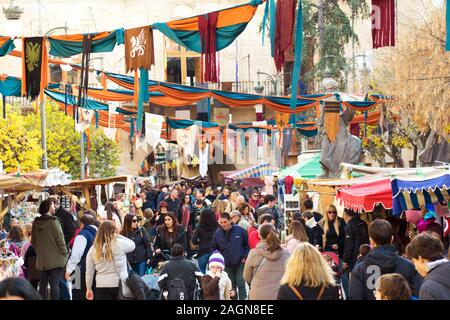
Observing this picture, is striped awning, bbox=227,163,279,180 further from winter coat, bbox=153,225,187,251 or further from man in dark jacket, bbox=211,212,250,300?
man in dark jacket, bbox=211,212,250,300

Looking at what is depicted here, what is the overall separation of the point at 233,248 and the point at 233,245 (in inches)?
A: 1.9

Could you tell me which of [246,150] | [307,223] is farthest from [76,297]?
[246,150]

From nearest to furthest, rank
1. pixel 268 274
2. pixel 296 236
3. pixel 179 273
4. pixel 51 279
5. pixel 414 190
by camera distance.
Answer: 1. pixel 268 274
2. pixel 179 273
3. pixel 296 236
4. pixel 414 190
5. pixel 51 279

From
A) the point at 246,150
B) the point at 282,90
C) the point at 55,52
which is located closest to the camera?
the point at 55,52

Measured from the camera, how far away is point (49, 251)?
14453mm

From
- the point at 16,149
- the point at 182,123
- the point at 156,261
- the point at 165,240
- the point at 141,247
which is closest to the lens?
the point at 141,247

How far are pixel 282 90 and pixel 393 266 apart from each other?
41234 mm

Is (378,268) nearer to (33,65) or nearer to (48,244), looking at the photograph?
(48,244)

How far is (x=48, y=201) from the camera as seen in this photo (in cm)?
1492

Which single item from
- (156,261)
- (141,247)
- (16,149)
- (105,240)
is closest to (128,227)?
(141,247)

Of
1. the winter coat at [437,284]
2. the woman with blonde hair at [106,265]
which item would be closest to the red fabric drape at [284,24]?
the woman with blonde hair at [106,265]

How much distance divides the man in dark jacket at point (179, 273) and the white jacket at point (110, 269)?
47cm

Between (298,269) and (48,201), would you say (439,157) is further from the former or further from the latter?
(298,269)
